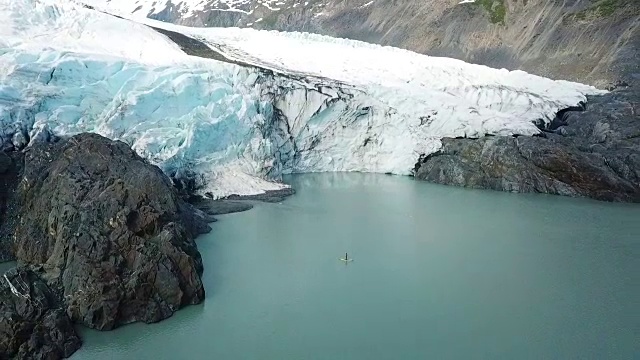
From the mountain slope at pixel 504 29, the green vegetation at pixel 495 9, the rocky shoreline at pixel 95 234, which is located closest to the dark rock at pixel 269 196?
the rocky shoreline at pixel 95 234

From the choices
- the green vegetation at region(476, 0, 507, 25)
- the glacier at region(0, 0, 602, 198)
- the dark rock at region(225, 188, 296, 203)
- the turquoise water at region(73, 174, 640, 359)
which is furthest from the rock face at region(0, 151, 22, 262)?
the green vegetation at region(476, 0, 507, 25)

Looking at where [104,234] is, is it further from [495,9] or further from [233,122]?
[495,9]

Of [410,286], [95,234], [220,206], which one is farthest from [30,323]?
[220,206]

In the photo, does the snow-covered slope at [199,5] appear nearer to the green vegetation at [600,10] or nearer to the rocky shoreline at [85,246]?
the green vegetation at [600,10]

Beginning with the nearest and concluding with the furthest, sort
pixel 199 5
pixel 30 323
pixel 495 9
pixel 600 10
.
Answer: pixel 30 323
pixel 600 10
pixel 495 9
pixel 199 5

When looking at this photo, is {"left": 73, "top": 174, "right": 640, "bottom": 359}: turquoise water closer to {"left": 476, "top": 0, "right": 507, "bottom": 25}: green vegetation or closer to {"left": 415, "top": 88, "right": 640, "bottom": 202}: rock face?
{"left": 415, "top": 88, "right": 640, "bottom": 202}: rock face
